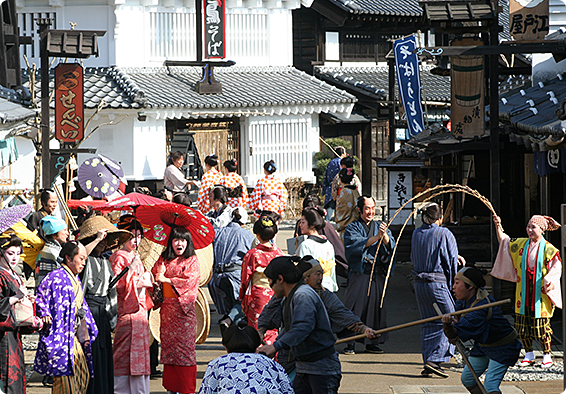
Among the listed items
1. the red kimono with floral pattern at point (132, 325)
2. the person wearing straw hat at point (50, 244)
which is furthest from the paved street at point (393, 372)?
the person wearing straw hat at point (50, 244)

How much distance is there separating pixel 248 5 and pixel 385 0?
6157 millimetres

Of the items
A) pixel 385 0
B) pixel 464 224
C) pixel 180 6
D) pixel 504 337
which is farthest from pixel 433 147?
pixel 385 0

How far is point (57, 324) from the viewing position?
654 centimetres

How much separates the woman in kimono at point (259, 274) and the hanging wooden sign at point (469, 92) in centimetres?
358

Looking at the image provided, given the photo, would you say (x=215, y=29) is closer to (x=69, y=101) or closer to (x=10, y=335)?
(x=69, y=101)

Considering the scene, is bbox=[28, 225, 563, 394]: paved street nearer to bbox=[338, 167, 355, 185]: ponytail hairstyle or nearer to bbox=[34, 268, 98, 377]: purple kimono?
bbox=[34, 268, 98, 377]: purple kimono

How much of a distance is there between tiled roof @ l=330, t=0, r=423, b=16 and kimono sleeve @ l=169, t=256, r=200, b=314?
65.0 ft

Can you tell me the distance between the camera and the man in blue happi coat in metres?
9.58

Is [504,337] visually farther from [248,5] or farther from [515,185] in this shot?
[248,5]

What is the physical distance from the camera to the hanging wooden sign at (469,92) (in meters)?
10.5

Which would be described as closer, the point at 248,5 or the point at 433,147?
the point at 433,147

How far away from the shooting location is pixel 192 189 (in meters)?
22.7

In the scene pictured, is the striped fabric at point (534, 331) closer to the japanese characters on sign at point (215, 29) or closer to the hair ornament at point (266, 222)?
the hair ornament at point (266, 222)

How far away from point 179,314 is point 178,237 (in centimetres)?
76
